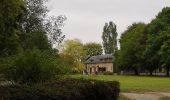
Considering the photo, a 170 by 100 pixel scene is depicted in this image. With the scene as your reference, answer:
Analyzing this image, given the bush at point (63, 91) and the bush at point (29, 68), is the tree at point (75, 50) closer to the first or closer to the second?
the bush at point (63, 91)

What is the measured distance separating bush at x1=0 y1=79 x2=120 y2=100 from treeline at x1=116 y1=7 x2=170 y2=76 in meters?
69.9

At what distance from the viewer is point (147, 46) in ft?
317

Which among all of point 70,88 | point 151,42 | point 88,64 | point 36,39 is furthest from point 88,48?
point 70,88

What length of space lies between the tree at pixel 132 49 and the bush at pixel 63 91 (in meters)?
85.8

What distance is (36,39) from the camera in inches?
1619

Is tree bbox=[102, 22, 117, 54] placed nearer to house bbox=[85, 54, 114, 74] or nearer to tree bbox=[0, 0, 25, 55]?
house bbox=[85, 54, 114, 74]

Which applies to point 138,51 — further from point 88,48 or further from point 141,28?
point 88,48

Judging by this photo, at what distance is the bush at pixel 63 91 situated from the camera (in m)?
14.3

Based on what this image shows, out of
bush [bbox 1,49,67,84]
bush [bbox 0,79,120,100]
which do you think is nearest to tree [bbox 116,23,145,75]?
bush [bbox 0,79,120,100]

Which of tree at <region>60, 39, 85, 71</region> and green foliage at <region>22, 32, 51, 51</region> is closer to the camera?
green foliage at <region>22, 32, 51, 51</region>

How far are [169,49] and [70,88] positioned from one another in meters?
73.1

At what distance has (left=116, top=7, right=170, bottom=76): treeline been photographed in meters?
91.9

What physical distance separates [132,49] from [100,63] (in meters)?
68.3

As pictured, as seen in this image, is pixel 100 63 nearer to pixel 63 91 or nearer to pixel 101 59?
pixel 101 59
